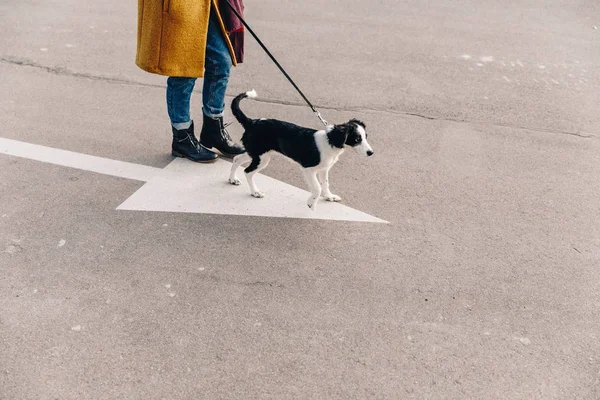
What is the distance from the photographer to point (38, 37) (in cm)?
802

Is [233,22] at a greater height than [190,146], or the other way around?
[233,22]

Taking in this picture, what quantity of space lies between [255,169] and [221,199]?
1.17ft

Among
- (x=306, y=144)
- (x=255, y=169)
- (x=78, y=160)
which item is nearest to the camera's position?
(x=306, y=144)

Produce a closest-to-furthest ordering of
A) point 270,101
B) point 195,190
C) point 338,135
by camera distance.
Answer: point 338,135 → point 195,190 → point 270,101

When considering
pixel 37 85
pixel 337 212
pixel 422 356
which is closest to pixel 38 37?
pixel 37 85

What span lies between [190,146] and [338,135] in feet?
5.10

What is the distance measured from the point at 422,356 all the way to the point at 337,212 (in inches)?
61.5

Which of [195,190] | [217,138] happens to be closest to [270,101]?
[217,138]

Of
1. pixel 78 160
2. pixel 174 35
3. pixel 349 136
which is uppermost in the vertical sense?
pixel 174 35

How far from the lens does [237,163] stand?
202 inches

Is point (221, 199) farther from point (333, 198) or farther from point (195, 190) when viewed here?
point (333, 198)

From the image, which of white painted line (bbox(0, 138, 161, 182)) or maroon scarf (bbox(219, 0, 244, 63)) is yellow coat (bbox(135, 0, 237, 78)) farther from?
white painted line (bbox(0, 138, 161, 182))

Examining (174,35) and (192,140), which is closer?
(174,35)

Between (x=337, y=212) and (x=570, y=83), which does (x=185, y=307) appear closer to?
(x=337, y=212)
